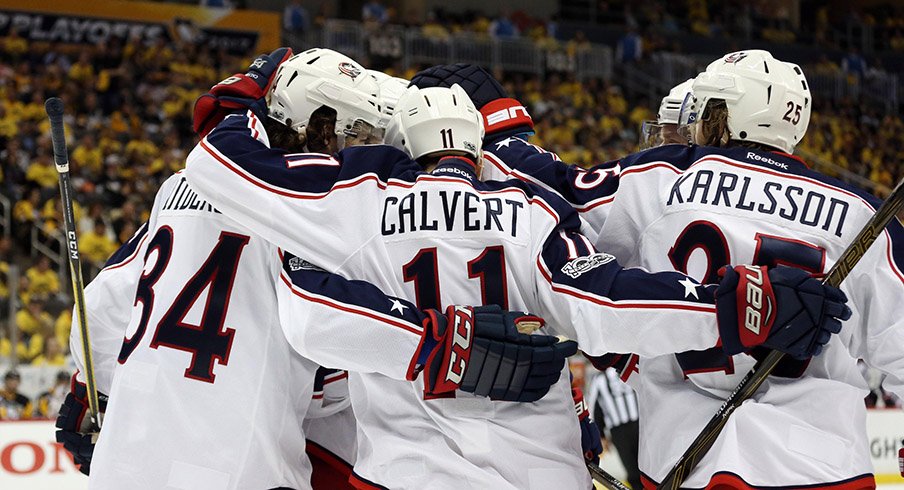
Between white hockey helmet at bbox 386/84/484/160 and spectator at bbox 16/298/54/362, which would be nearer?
white hockey helmet at bbox 386/84/484/160

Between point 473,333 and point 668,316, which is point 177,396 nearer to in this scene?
point 473,333

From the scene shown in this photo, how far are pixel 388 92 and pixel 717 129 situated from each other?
89 cm

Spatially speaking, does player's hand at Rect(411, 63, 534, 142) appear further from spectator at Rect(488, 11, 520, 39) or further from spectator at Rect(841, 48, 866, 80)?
spectator at Rect(841, 48, 866, 80)

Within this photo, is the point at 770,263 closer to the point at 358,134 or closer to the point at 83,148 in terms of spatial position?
the point at 358,134

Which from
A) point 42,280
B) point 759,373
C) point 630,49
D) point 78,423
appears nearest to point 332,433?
point 78,423

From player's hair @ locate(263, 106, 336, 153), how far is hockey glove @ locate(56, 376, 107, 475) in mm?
923

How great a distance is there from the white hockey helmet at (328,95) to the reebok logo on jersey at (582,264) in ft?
2.08

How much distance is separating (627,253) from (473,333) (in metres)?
0.58

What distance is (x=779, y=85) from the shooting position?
2568 millimetres

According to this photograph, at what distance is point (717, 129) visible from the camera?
2621 mm

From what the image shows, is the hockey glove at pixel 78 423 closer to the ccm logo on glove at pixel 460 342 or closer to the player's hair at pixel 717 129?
the ccm logo on glove at pixel 460 342

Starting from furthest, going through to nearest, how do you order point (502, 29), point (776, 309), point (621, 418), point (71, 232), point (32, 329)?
1. point (502, 29)
2. point (32, 329)
3. point (621, 418)
4. point (71, 232)
5. point (776, 309)

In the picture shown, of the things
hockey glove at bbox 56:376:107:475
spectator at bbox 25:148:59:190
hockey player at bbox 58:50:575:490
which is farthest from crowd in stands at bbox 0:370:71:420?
hockey player at bbox 58:50:575:490

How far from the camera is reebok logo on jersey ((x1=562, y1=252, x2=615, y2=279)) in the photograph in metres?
2.29
